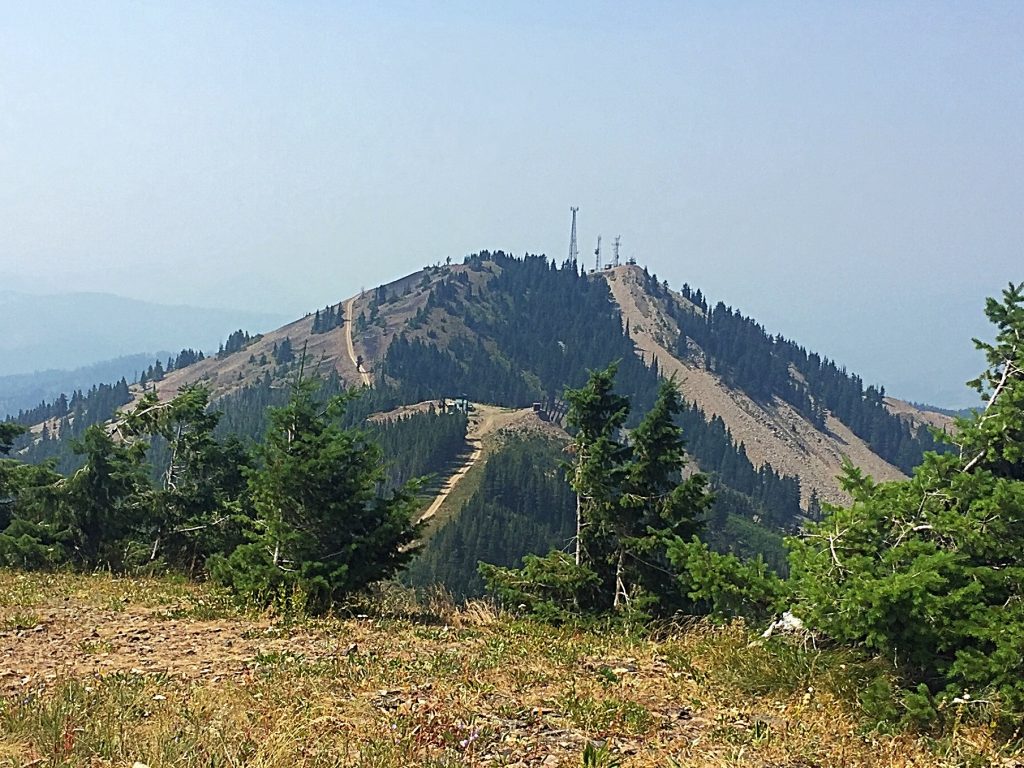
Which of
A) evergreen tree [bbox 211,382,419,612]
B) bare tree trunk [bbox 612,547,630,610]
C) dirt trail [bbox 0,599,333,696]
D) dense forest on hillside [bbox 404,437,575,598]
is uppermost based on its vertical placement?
evergreen tree [bbox 211,382,419,612]

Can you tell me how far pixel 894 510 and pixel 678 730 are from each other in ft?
12.4

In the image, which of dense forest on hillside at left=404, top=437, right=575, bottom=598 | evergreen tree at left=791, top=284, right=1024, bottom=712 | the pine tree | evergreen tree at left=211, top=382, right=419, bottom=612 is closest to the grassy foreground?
evergreen tree at left=791, top=284, right=1024, bottom=712

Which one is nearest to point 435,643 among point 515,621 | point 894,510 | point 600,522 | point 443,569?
point 515,621

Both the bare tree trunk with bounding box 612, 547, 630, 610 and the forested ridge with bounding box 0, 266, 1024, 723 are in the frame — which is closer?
the forested ridge with bounding box 0, 266, 1024, 723

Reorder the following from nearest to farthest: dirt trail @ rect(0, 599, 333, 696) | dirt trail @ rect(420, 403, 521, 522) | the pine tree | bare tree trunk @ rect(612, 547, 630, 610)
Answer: dirt trail @ rect(0, 599, 333, 696) → bare tree trunk @ rect(612, 547, 630, 610) → the pine tree → dirt trail @ rect(420, 403, 521, 522)

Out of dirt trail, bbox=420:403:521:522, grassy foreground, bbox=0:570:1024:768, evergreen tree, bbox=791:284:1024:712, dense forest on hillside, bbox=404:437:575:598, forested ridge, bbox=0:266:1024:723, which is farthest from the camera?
dirt trail, bbox=420:403:521:522

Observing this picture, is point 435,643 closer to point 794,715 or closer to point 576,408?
point 794,715

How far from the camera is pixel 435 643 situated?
11281 millimetres

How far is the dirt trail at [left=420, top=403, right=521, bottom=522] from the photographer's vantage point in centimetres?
14262

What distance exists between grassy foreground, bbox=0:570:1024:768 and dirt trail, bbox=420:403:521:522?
122220 millimetres

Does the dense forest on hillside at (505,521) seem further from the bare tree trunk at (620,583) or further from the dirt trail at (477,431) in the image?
the bare tree trunk at (620,583)

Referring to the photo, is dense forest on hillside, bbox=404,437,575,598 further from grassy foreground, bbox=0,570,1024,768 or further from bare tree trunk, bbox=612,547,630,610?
grassy foreground, bbox=0,570,1024,768

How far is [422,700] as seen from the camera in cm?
807

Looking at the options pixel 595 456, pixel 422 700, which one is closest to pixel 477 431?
pixel 595 456
